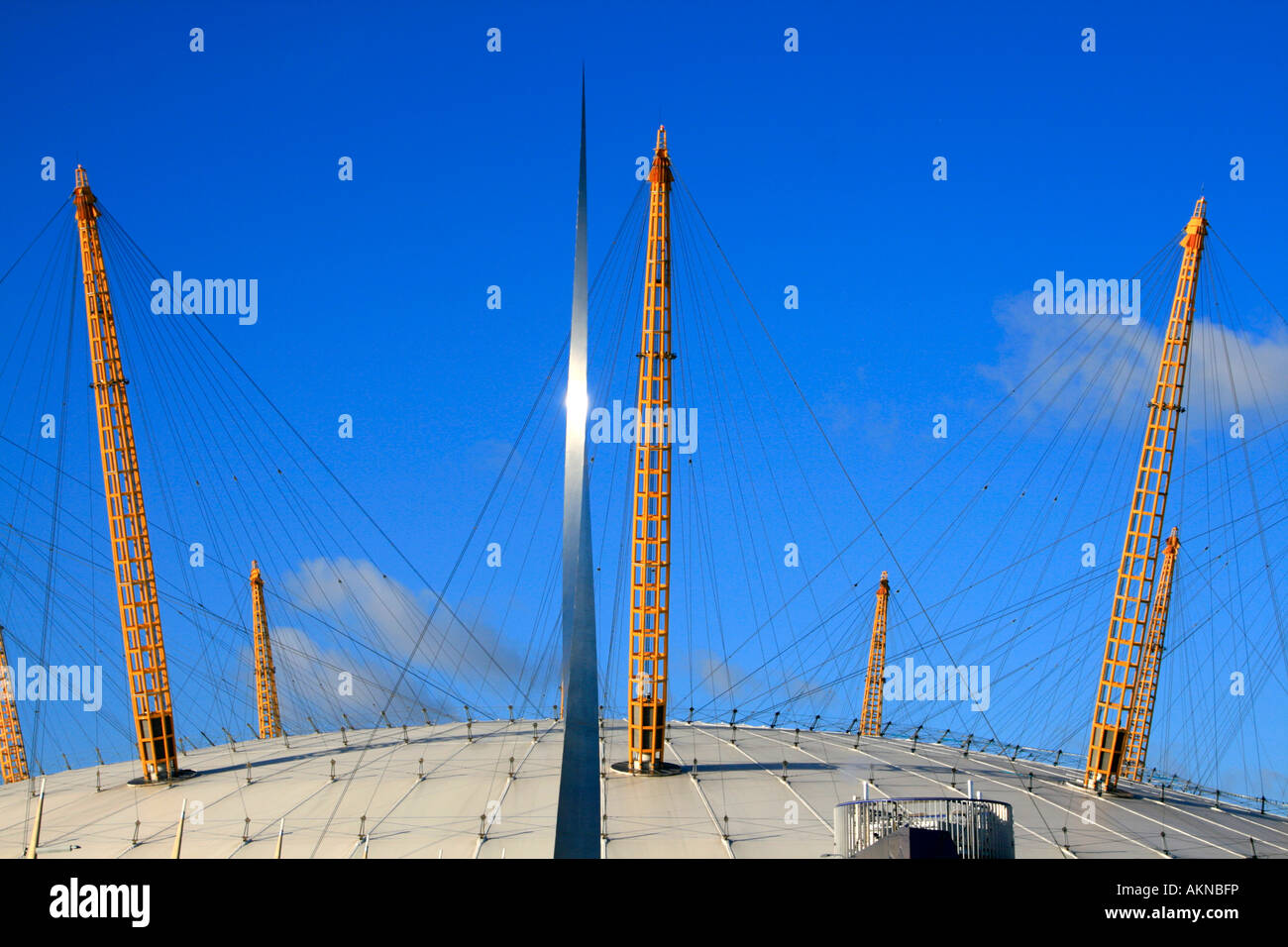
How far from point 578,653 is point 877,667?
119706mm

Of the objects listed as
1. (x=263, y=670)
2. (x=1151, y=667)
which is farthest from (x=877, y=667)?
(x=263, y=670)

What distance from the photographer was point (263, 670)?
15775 cm

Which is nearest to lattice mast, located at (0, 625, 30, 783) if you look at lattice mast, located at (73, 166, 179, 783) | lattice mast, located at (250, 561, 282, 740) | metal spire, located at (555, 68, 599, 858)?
lattice mast, located at (250, 561, 282, 740)

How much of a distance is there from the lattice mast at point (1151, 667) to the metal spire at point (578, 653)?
303 ft

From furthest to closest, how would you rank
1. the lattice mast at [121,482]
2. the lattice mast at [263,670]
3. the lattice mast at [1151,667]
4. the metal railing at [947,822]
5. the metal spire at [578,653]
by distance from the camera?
1. the lattice mast at [263,670]
2. the lattice mast at [1151,667]
3. the lattice mast at [121,482]
4. the metal railing at [947,822]
5. the metal spire at [578,653]

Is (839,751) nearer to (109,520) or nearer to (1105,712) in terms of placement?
(1105,712)

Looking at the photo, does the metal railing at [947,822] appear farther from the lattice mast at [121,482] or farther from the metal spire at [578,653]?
the lattice mast at [121,482]

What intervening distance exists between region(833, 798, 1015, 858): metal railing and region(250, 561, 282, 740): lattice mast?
359ft

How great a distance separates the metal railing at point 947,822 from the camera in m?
57.2

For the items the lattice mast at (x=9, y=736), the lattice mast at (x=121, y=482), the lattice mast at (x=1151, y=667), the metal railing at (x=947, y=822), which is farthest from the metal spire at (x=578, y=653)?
the lattice mast at (x=9, y=736)

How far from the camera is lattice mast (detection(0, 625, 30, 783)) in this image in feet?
441

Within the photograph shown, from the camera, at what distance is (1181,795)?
94.9 meters
